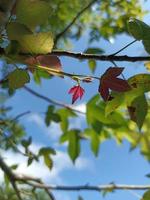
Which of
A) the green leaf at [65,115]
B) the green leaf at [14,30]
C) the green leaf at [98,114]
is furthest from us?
the green leaf at [65,115]

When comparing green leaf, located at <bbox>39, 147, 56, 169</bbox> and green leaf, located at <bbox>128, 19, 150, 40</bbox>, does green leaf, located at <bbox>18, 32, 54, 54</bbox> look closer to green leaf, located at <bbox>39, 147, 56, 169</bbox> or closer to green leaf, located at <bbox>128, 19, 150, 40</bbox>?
green leaf, located at <bbox>128, 19, 150, 40</bbox>

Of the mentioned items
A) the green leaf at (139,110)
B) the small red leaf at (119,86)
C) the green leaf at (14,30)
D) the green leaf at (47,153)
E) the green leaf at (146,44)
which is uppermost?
the green leaf at (14,30)

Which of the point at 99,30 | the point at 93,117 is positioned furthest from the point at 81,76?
the point at 99,30

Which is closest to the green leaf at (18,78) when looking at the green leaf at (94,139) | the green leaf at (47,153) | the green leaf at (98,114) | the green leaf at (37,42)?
the green leaf at (37,42)

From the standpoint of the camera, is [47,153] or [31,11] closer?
[31,11]

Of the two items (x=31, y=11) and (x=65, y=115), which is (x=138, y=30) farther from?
(x=65, y=115)

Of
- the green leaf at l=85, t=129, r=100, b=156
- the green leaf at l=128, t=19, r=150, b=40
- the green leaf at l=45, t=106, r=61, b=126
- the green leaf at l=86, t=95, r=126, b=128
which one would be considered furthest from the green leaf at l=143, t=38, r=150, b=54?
the green leaf at l=85, t=129, r=100, b=156

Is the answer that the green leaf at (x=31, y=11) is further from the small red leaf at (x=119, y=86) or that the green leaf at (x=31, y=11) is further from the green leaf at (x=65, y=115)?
the green leaf at (x=65, y=115)

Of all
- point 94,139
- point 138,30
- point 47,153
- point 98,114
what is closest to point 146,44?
point 138,30
